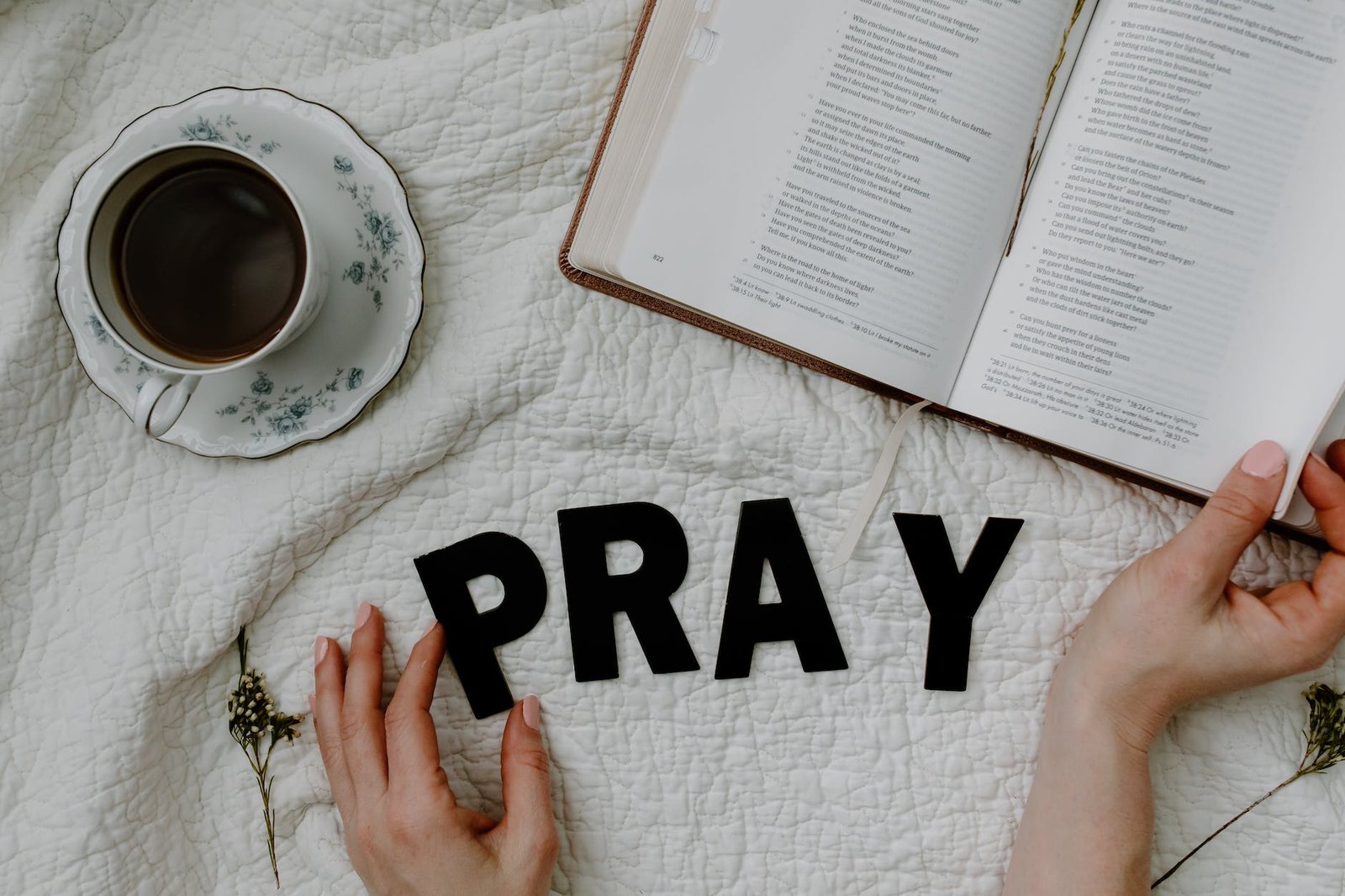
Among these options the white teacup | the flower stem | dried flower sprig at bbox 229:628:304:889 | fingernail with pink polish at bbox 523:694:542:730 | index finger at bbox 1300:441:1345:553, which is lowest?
dried flower sprig at bbox 229:628:304:889

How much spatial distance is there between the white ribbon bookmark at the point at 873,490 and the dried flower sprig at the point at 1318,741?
1.18 ft

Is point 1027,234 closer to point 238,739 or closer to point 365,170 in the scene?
point 365,170

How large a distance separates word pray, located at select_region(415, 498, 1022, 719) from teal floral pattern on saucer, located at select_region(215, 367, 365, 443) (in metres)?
0.15

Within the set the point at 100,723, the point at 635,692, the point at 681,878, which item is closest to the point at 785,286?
the point at 635,692

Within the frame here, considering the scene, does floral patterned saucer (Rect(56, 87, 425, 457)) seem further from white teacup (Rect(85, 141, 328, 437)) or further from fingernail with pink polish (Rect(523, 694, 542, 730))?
fingernail with pink polish (Rect(523, 694, 542, 730))

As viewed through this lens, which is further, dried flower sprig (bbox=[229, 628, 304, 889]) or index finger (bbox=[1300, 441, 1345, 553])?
dried flower sprig (bbox=[229, 628, 304, 889])

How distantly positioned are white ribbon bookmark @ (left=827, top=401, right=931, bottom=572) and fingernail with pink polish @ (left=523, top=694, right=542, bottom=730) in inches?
10.6

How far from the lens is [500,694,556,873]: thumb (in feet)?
2.12

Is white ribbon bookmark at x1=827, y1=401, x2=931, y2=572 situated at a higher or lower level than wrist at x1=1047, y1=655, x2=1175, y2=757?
higher

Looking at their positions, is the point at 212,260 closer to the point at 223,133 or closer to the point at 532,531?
the point at 223,133

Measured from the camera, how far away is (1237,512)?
0.58 metres

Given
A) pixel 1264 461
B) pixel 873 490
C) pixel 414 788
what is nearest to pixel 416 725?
pixel 414 788

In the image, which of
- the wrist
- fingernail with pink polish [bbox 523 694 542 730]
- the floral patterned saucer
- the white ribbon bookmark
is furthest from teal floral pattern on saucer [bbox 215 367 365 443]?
the wrist

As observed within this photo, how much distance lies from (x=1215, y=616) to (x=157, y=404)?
2.44 feet
